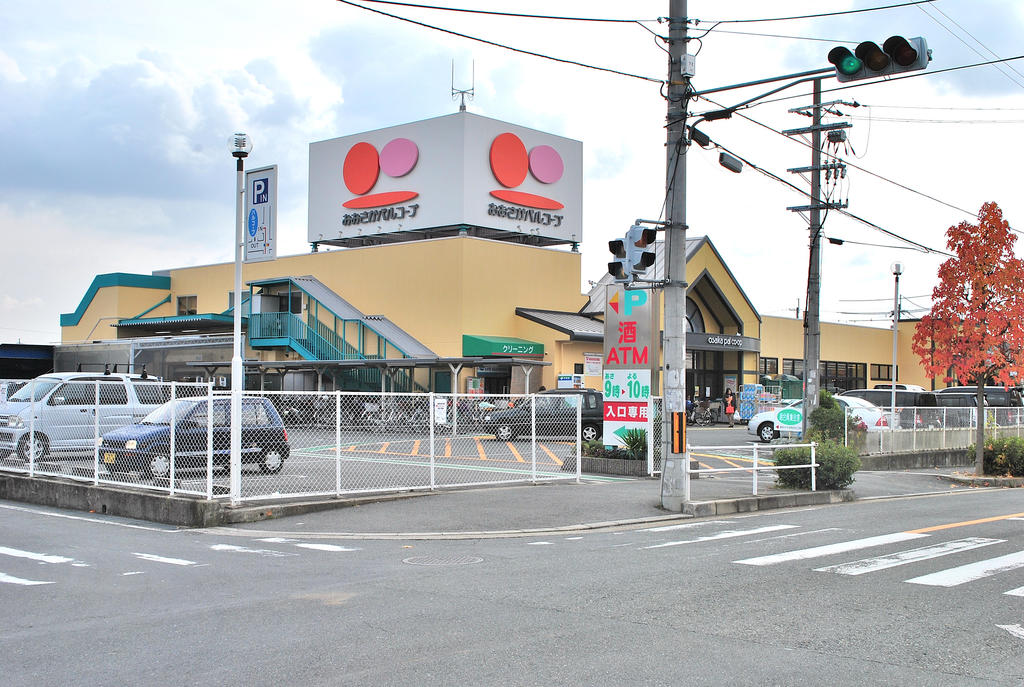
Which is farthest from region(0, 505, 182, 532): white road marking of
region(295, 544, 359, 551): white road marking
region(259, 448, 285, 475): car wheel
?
region(295, 544, 359, 551): white road marking

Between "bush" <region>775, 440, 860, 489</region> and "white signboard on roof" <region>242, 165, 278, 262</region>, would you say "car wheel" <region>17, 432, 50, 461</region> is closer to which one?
"white signboard on roof" <region>242, 165, 278, 262</region>

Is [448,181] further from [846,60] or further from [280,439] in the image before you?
[846,60]

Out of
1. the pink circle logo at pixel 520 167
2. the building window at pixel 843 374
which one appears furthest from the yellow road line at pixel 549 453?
the building window at pixel 843 374

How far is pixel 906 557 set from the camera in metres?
10.1

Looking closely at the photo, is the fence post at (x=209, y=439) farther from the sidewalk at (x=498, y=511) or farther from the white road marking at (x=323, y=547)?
the white road marking at (x=323, y=547)

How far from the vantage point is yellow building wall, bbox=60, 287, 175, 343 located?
48.9 metres

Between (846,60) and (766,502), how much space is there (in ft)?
25.7

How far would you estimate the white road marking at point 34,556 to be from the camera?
10148mm

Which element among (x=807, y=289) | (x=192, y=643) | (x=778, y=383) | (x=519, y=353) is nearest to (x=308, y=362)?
(x=519, y=353)

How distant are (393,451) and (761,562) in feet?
38.1

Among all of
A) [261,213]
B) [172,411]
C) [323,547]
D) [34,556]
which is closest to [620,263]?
[261,213]

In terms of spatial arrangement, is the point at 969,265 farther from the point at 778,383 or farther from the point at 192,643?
the point at 778,383

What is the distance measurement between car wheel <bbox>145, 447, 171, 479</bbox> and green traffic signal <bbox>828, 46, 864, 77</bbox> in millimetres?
11165

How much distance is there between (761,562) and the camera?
9789 mm
